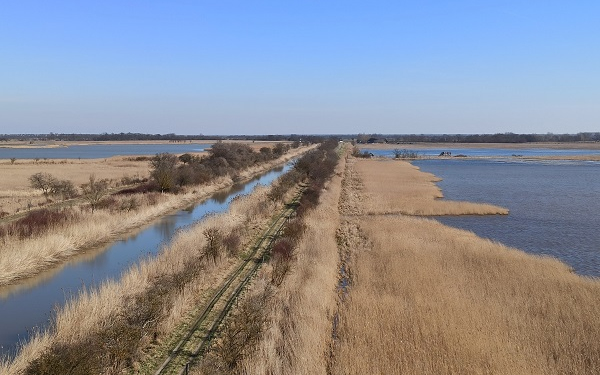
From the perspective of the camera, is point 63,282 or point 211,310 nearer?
point 211,310

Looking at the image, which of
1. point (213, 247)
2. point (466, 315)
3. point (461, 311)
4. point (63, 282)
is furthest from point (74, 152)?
point (466, 315)

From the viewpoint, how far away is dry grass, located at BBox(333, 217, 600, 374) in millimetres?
11062

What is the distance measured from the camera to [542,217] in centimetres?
3133

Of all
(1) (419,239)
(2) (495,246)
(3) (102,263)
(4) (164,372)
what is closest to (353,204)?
(1) (419,239)

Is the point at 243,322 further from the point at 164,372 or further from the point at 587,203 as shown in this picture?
the point at 587,203

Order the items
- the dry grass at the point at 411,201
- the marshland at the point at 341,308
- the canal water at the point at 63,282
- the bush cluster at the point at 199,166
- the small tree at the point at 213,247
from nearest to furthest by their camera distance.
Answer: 1. the marshland at the point at 341,308
2. the canal water at the point at 63,282
3. the small tree at the point at 213,247
4. the dry grass at the point at 411,201
5. the bush cluster at the point at 199,166

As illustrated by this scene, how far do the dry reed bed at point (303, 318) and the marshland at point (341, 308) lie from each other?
1.9 inches

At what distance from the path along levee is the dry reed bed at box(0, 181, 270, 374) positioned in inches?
167

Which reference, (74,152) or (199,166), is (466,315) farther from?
(74,152)

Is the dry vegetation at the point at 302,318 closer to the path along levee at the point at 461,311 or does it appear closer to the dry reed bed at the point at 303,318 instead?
the dry reed bed at the point at 303,318

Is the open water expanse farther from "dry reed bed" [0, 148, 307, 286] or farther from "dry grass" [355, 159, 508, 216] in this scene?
"dry reed bed" [0, 148, 307, 286]

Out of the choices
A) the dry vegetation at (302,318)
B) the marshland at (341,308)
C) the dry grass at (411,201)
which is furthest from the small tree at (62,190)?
the dry grass at (411,201)

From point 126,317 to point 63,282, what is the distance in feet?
25.3

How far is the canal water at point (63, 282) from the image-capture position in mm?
13016
